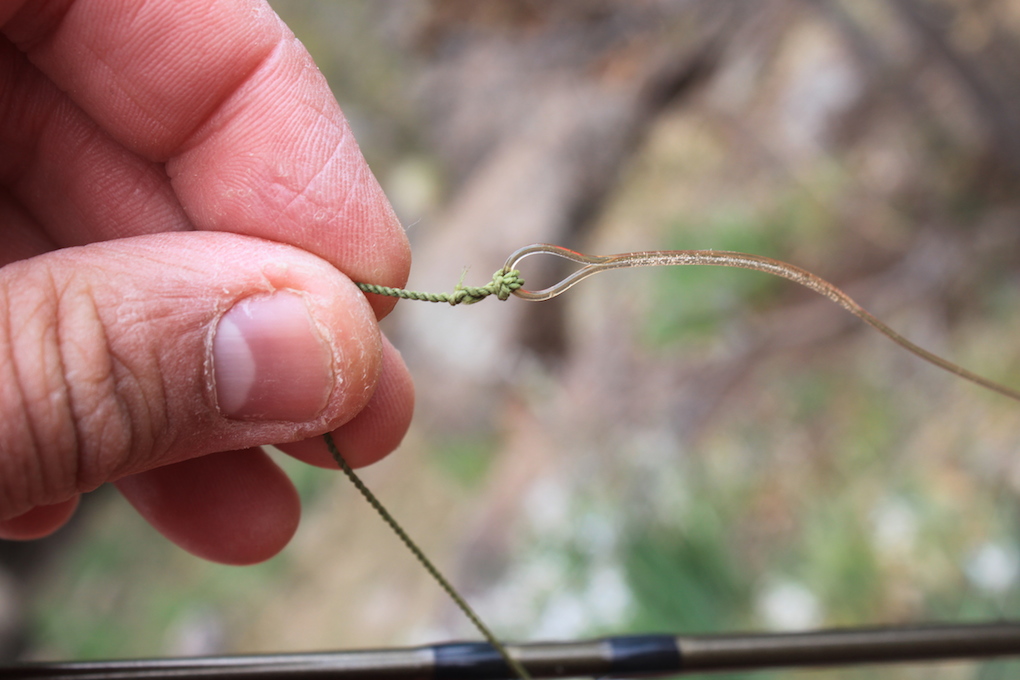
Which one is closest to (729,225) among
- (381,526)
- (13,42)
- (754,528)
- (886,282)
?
(886,282)

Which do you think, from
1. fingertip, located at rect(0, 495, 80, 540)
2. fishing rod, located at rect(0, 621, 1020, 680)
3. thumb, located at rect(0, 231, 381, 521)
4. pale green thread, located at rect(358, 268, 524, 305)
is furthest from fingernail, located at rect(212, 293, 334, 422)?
fingertip, located at rect(0, 495, 80, 540)

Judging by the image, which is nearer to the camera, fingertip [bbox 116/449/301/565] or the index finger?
the index finger

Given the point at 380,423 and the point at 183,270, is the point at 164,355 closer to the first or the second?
the point at 183,270

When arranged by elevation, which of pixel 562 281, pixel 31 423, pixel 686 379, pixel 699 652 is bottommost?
pixel 686 379

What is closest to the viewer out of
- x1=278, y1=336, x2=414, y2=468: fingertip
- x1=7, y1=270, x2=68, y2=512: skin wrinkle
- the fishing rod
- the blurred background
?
x1=7, y1=270, x2=68, y2=512: skin wrinkle

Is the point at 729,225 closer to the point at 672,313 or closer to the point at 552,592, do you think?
the point at 672,313

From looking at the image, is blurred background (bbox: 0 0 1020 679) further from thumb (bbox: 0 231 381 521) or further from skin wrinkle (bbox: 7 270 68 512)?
skin wrinkle (bbox: 7 270 68 512)

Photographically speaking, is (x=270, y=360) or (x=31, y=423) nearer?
(x=31, y=423)

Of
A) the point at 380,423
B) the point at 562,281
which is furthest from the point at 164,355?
the point at 562,281
